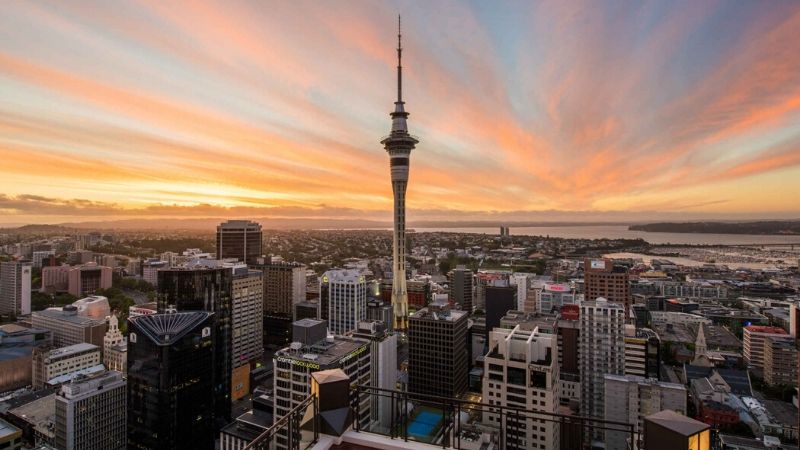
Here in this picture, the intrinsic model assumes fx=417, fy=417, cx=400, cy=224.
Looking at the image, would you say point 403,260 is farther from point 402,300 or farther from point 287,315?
point 287,315

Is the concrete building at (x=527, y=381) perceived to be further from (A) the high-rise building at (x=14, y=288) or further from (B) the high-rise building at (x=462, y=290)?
(A) the high-rise building at (x=14, y=288)

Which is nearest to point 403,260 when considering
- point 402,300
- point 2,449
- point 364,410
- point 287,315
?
point 402,300

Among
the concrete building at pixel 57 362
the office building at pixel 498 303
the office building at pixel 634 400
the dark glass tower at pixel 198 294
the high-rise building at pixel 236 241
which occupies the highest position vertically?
the high-rise building at pixel 236 241

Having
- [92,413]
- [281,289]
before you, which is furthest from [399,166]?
[92,413]

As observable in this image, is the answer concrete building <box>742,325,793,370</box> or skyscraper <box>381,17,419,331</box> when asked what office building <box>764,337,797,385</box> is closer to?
concrete building <box>742,325,793,370</box>

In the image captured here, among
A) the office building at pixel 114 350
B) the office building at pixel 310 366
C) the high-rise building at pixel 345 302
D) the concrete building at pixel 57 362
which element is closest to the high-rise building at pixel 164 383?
the office building at pixel 310 366

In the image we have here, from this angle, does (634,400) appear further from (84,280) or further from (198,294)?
(84,280)
